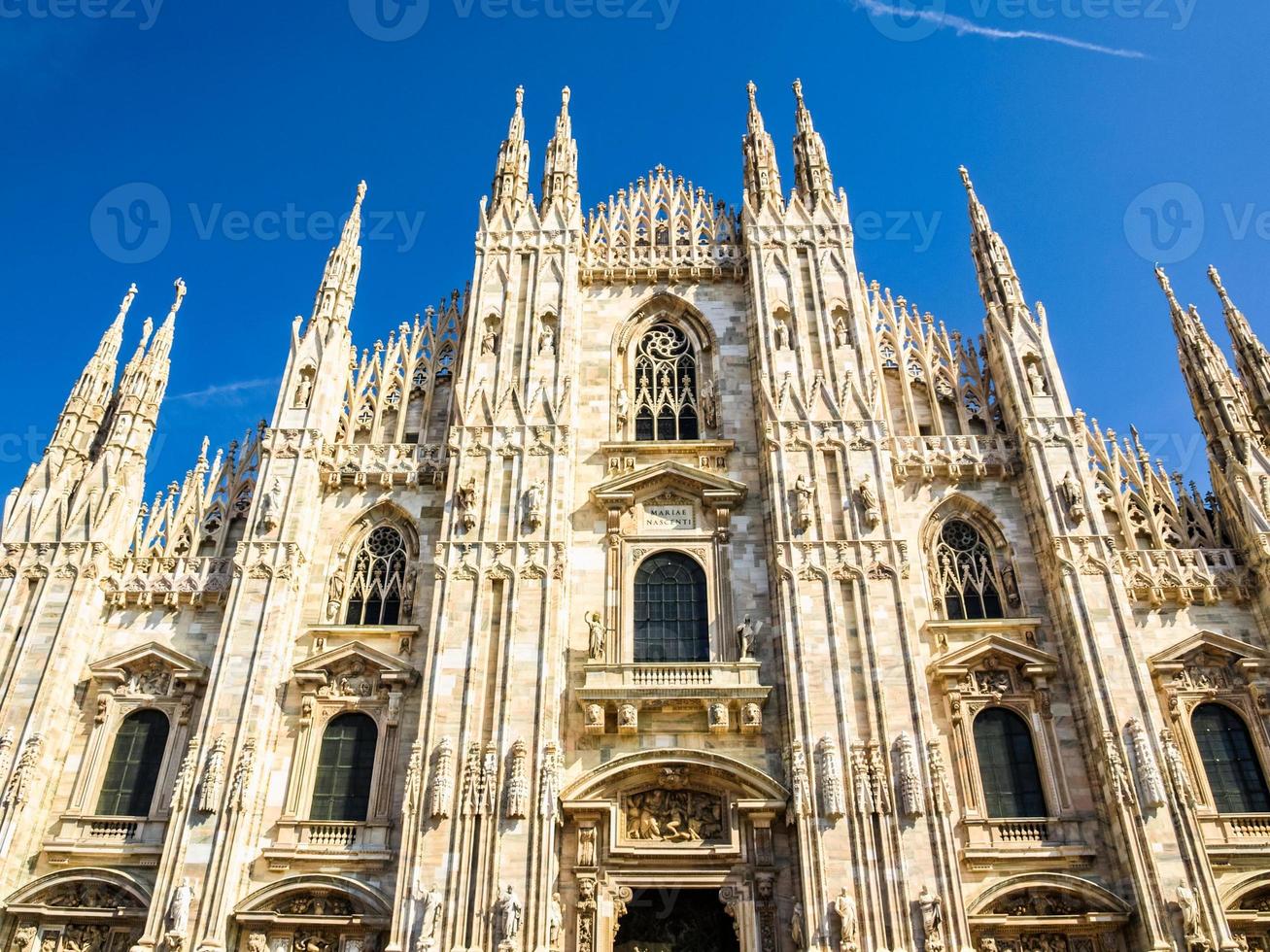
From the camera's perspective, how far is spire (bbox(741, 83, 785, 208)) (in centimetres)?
2759

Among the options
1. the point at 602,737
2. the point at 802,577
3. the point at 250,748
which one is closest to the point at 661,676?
the point at 602,737

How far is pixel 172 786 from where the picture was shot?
20.0 metres

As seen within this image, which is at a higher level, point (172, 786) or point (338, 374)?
point (338, 374)

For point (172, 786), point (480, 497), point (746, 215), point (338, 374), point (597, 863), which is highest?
point (746, 215)

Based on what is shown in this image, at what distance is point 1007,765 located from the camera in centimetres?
1980

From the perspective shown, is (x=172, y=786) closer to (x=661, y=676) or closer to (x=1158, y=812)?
(x=661, y=676)

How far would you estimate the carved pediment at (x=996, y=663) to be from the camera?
20328 millimetres

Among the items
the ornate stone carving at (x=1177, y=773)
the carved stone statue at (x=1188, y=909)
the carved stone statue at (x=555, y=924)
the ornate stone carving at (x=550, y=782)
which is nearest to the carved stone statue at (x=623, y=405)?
the ornate stone carving at (x=550, y=782)

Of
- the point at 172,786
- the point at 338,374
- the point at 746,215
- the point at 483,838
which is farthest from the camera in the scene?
the point at 746,215

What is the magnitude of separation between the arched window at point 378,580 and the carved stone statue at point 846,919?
437 inches

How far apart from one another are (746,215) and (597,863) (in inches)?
685

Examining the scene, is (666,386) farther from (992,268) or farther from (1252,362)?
(1252,362)

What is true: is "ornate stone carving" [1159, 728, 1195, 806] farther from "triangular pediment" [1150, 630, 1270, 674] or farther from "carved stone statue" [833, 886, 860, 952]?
"carved stone statue" [833, 886, 860, 952]

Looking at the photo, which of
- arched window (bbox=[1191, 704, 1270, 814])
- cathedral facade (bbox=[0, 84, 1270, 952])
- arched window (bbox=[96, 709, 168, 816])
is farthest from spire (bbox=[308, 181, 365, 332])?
arched window (bbox=[1191, 704, 1270, 814])
